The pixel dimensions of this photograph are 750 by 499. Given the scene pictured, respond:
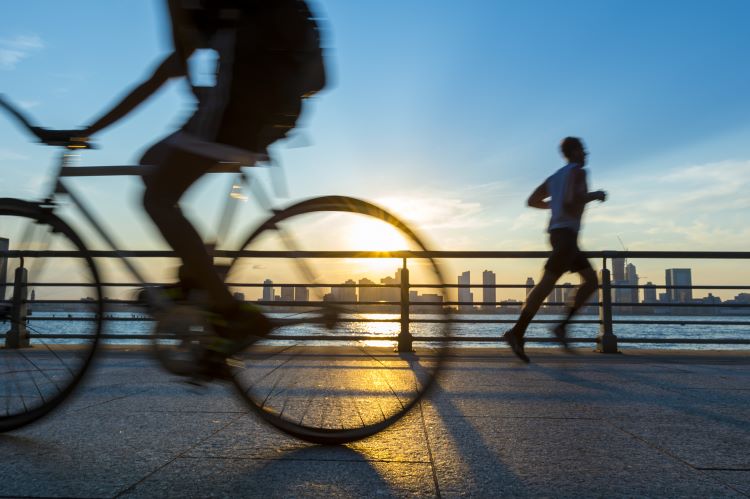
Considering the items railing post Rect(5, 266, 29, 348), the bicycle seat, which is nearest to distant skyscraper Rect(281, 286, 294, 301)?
the bicycle seat

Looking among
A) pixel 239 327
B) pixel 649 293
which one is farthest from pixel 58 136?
pixel 649 293

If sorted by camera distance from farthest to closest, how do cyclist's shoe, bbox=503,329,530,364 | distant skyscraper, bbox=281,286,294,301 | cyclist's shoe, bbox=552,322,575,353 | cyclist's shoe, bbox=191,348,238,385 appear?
cyclist's shoe, bbox=552,322,575,353 < cyclist's shoe, bbox=503,329,530,364 < distant skyscraper, bbox=281,286,294,301 < cyclist's shoe, bbox=191,348,238,385

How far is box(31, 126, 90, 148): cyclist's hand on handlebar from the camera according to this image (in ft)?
7.60

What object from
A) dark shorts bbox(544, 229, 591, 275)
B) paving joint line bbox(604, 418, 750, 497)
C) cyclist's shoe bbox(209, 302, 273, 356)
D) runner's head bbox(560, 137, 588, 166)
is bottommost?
paving joint line bbox(604, 418, 750, 497)

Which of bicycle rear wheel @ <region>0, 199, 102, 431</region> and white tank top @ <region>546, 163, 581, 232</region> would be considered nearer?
bicycle rear wheel @ <region>0, 199, 102, 431</region>

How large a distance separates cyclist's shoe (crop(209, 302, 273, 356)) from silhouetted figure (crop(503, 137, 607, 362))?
2.87 m

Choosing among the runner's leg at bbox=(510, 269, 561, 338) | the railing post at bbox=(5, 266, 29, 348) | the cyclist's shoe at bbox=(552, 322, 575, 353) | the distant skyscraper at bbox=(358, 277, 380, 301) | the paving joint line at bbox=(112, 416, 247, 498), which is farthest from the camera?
the cyclist's shoe at bbox=(552, 322, 575, 353)

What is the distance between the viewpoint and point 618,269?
7.04 m

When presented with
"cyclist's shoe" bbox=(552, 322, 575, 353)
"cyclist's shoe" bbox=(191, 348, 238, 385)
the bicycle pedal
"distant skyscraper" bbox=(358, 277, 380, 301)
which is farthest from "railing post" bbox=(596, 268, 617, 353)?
"cyclist's shoe" bbox=(191, 348, 238, 385)

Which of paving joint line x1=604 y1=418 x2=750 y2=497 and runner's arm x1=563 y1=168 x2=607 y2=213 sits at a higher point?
runner's arm x1=563 y1=168 x2=607 y2=213

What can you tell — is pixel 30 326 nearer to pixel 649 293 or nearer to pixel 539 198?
pixel 539 198

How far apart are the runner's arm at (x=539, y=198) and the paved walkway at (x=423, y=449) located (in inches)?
60.1

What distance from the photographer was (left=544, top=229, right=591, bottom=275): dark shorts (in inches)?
176

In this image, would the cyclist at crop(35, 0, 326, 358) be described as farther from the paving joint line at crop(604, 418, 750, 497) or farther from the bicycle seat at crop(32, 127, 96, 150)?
the paving joint line at crop(604, 418, 750, 497)
